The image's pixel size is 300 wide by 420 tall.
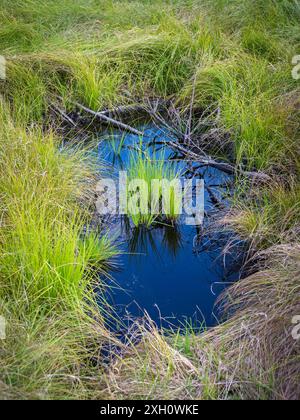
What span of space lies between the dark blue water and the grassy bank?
0.12m

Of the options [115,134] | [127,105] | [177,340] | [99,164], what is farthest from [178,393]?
[127,105]

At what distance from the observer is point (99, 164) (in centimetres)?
370

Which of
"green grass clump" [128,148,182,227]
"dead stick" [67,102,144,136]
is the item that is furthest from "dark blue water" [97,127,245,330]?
"dead stick" [67,102,144,136]

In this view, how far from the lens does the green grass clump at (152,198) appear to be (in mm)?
3176

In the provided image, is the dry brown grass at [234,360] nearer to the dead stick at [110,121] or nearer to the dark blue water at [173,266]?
the dark blue water at [173,266]

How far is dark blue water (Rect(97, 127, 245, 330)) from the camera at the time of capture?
2.67 m

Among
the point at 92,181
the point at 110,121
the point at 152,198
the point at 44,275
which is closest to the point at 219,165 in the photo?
the point at 152,198

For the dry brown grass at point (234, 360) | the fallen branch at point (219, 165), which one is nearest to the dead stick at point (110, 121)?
the fallen branch at point (219, 165)

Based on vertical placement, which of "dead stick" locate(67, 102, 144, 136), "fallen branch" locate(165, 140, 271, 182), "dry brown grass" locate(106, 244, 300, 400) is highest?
"dead stick" locate(67, 102, 144, 136)

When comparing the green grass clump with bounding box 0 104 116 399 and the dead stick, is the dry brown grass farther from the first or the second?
the dead stick

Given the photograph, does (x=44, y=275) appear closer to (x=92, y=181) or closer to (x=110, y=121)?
(x=92, y=181)

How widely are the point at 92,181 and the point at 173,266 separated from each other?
82 centimetres

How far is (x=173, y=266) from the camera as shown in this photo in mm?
2986
